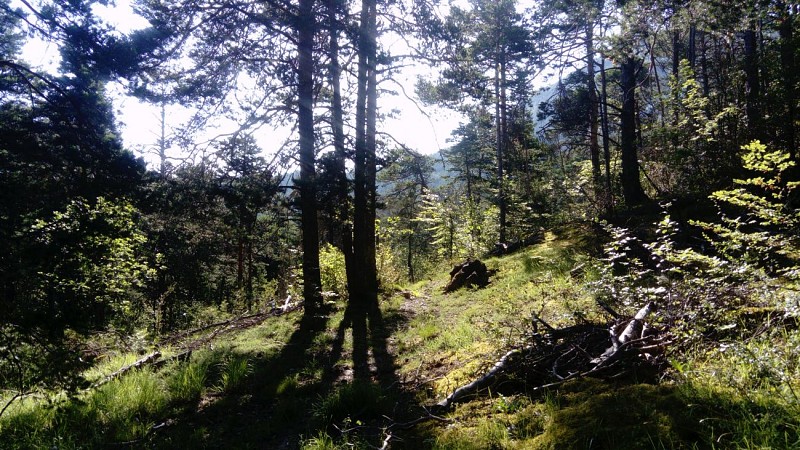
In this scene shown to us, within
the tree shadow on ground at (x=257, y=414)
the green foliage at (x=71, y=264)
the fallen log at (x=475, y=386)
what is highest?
the green foliage at (x=71, y=264)

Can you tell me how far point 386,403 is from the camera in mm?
4266

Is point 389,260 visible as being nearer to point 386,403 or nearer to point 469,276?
point 469,276

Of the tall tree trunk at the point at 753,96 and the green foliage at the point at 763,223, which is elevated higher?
the tall tree trunk at the point at 753,96

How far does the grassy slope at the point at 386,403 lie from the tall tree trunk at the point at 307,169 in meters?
1.09

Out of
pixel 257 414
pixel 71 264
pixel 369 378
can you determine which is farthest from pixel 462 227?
pixel 71 264

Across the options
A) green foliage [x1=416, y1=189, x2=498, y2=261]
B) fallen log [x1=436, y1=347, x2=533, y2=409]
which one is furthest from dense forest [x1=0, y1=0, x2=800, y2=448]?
green foliage [x1=416, y1=189, x2=498, y2=261]

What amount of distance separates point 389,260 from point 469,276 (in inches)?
163

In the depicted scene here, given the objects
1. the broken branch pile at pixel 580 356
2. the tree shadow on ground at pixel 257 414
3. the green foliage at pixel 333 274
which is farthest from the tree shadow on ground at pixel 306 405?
the green foliage at pixel 333 274

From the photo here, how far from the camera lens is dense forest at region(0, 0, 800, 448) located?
326 cm

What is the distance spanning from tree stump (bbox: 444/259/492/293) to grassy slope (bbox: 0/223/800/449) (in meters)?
2.23

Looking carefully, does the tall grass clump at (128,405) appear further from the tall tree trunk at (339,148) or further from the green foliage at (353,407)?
the tall tree trunk at (339,148)

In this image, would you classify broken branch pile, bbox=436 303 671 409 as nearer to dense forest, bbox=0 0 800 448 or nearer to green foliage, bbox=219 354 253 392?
dense forest, bbox=0 0 800 448

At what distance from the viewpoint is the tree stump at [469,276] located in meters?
11.0

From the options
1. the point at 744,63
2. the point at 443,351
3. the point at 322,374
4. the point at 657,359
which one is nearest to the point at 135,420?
the point at 322,374
